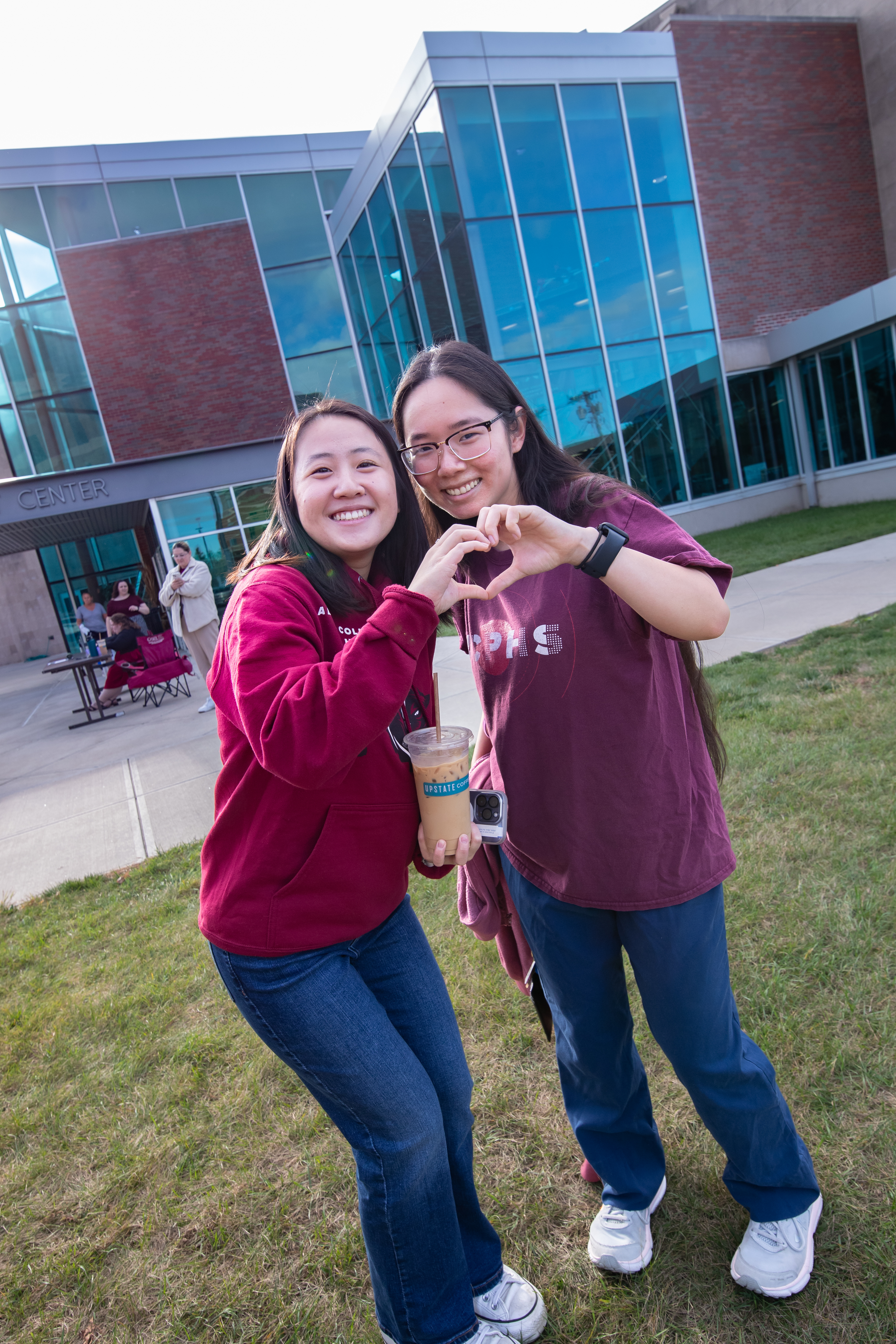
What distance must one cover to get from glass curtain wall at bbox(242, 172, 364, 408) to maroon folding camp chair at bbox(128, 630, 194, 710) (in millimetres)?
10244

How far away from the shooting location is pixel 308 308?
19.8 m

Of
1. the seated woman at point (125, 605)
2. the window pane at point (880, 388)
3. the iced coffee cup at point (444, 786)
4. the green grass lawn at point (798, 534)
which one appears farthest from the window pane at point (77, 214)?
the iced coffee cup at point (444, 786)

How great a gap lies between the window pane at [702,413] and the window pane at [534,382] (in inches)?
114

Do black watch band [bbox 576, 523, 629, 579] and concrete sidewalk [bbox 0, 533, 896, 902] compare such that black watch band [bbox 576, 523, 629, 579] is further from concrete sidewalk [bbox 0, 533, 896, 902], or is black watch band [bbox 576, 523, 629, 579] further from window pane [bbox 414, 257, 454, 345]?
window pane [bbox 414, 257, 454, 345]

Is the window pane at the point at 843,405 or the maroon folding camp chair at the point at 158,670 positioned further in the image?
the window pane at the point at 843,405

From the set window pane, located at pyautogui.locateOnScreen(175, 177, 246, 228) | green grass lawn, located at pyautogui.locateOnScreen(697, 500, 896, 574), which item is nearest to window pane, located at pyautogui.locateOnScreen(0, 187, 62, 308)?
window pane, located at pyautogui.locateOnScreen(175, 177, 246, 228)

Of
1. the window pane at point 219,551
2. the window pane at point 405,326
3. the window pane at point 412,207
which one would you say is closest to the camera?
the window pane at point 412,207

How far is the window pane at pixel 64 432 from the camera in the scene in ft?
62.4

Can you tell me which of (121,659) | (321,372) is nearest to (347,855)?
(121,659)

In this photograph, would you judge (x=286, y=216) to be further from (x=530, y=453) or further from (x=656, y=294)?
(x=530, y=453)

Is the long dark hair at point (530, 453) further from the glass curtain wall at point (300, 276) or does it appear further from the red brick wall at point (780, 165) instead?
the glass curtain wall at point (300, 276)

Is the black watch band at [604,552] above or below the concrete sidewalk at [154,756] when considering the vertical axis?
above

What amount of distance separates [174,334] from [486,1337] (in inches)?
797

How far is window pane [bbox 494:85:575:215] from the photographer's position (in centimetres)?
1408
